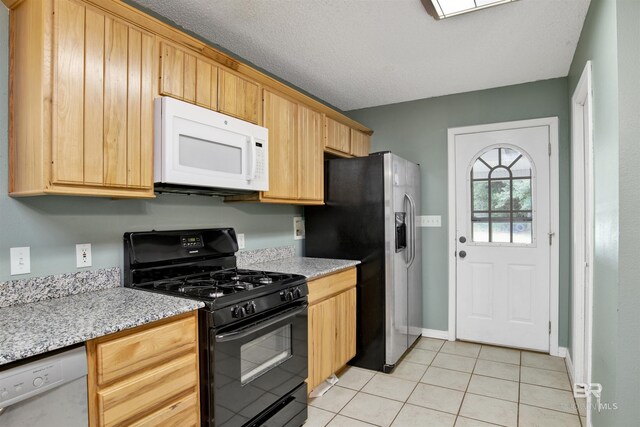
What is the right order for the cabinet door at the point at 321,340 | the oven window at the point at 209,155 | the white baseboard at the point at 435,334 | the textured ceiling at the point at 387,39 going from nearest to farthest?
1. the oven window at the point at 209,155
2. the textured ceiling at the point at 387,39
3. the cabinet door at the point at 321,340
4. the white baseboard at the point at 435,334

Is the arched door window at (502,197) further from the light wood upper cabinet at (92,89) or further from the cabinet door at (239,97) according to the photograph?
the light wood upper cabinet at (92,89)

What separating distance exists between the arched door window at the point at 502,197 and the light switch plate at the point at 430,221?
1.04 ft

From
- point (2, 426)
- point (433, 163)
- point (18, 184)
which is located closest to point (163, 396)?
point (2, 426)

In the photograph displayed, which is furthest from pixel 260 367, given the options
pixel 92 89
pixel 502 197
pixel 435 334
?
pixel 502 197

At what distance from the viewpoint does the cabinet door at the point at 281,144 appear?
2.51m

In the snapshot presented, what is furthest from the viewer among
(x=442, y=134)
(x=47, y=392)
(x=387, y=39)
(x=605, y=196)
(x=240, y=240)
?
(x=442, y=134)

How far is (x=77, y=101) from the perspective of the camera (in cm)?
149

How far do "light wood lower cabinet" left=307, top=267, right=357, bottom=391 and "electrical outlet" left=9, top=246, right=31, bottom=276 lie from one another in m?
1.46

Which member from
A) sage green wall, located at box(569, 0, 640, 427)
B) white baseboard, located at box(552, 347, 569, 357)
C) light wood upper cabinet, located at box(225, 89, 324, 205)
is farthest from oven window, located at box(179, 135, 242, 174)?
white baseboard, located at box(552, 347, 569, 357)

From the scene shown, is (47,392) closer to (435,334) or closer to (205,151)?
(205,151)

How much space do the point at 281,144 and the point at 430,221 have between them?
1874 millimetres

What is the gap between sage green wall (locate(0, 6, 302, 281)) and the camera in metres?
1.56

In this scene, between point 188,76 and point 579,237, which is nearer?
point 188,76

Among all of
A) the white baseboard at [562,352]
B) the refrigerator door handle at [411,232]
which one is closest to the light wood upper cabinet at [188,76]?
the refrigerator door handle at [411,232]
